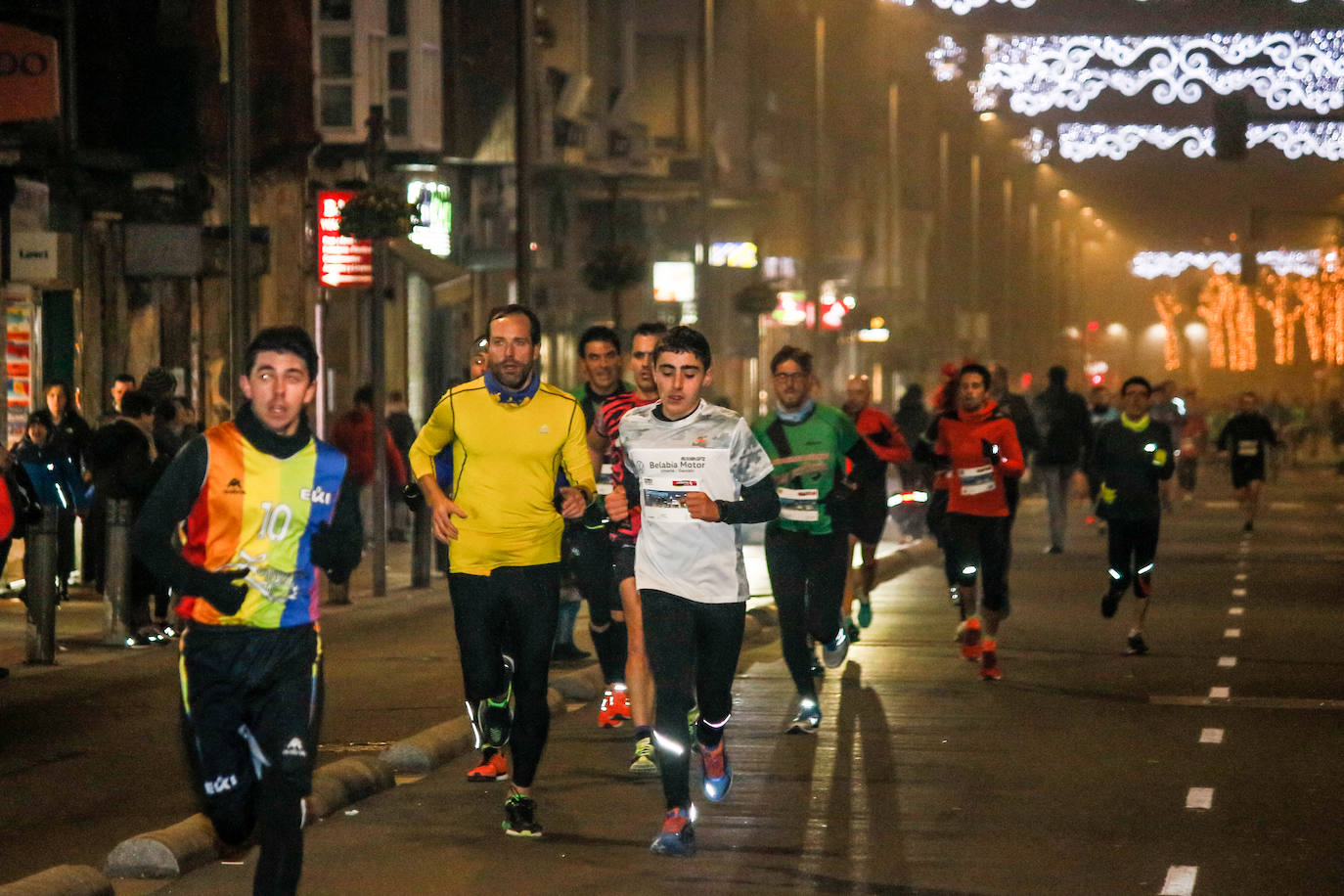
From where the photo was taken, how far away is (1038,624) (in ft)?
55.1

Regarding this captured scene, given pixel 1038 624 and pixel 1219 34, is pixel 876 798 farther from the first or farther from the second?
pixel 1219 34

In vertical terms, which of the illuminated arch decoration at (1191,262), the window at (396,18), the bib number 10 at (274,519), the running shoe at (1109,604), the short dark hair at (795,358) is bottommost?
the running shoe at (1109,604)

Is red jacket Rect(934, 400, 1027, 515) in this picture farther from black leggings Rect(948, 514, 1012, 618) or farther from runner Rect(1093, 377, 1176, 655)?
runner Rect(1093, 377, 1176, 655)

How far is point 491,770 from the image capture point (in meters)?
9.32

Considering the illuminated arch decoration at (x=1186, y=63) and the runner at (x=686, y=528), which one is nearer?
the runner at (x=686, y=528)

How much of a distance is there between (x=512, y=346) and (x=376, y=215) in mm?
10908

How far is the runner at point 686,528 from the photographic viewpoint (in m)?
7.99

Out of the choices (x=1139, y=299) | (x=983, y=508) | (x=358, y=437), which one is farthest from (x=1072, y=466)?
(x=1139, y=299)

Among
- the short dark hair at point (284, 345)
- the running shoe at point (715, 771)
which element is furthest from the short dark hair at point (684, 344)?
the short dark hair at point (284, 345)

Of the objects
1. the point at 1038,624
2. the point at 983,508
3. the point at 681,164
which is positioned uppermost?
the point at 681,164

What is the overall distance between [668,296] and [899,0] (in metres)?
7.27

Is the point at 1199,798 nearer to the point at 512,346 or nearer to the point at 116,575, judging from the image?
the point at 512,346

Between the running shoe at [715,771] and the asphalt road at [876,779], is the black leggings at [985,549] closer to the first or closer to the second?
the asphalt road at [876,779]

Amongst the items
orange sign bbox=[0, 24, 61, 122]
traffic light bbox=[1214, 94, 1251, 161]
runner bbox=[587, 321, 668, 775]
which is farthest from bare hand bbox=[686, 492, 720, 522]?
traffic light bbox=[1214, 94, 1251, 161]
